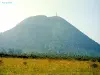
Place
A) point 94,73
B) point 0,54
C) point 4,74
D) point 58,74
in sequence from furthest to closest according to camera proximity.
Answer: point 0,54 → point 94,73 → point 58,74 → point 4,74

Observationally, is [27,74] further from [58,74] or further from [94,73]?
[94,73]

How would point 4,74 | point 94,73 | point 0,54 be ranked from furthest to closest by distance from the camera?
1. point 0,54
2. point 94,73
3. point 4,74

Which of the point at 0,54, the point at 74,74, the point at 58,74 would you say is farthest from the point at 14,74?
the point at 0,54

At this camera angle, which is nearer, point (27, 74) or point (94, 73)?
point (27, 74)

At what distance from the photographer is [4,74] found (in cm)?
2927

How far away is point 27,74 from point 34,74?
0.84 metres

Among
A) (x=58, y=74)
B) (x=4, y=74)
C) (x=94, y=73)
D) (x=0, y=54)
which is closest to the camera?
(x=4, y=74)

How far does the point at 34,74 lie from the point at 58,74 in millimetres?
2933

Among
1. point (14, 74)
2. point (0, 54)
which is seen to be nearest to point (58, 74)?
point (14, 74)

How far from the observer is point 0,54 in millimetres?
58531

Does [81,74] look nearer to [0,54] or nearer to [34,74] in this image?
[34,74]

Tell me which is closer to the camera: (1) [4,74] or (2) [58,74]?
(1) [4,74]

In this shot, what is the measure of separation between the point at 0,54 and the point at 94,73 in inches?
1148

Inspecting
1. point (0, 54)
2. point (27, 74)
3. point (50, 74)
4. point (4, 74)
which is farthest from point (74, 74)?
point (0, 54)
